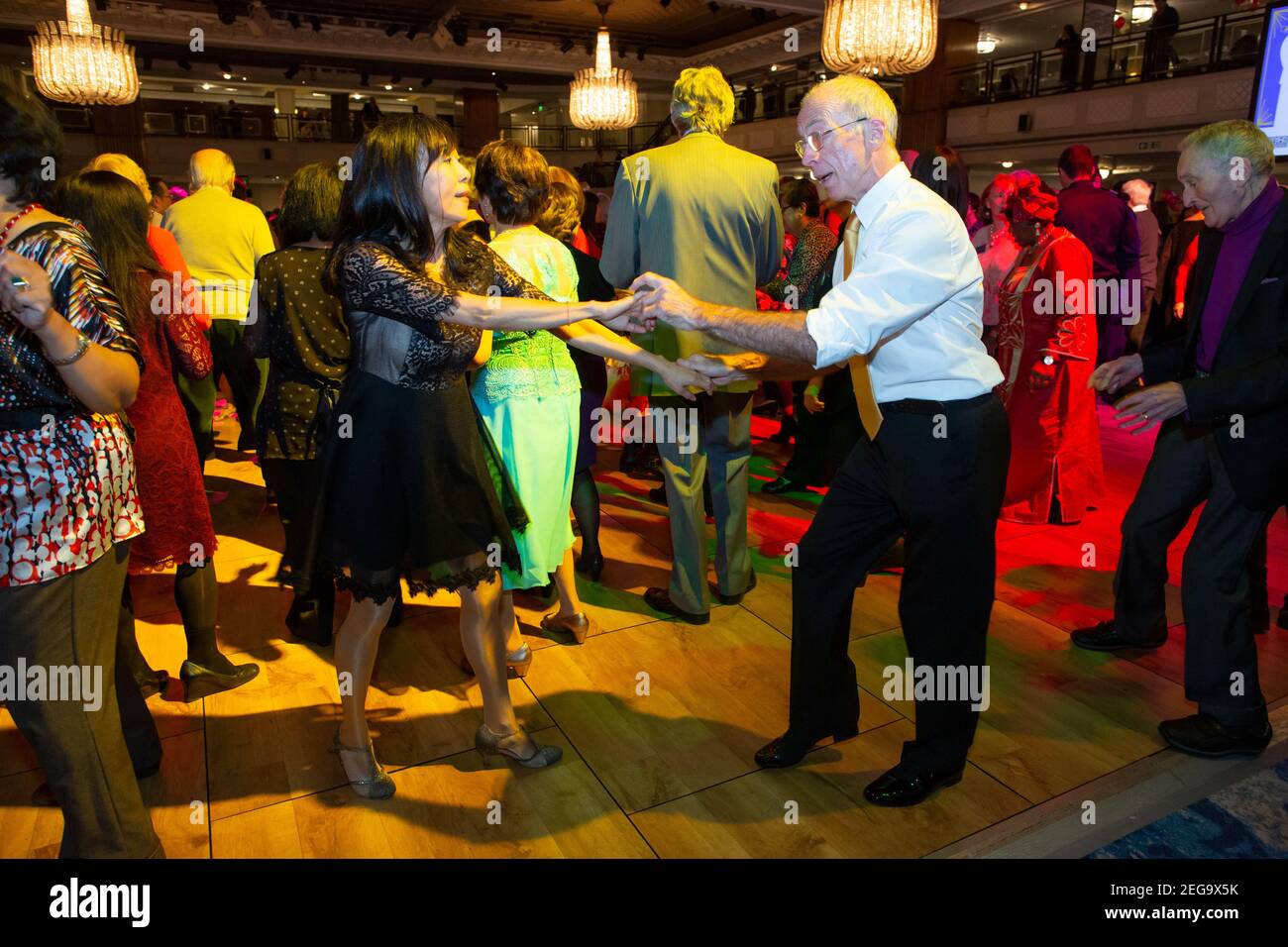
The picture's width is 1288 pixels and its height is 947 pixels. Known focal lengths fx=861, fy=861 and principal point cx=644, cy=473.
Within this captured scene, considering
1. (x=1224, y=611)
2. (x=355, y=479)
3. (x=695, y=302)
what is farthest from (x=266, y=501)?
(x=1224, y=611)

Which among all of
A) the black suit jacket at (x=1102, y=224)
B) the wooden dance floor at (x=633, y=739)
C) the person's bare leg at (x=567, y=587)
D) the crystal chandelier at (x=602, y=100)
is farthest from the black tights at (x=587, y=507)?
the crystal chandelier at (x=602, y=100)

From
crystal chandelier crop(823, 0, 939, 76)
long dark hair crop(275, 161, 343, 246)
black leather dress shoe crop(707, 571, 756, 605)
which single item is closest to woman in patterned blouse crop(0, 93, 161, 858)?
long dark hair crop(275, 161, 343, 246)

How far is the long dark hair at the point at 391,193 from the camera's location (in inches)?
74.6

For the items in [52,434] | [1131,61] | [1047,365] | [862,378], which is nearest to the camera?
[52,434]

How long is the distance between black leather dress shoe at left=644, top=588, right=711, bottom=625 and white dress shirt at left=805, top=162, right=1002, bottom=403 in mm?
1440

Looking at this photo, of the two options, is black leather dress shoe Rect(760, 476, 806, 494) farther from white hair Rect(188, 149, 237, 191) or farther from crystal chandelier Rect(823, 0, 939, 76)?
crystal chandelier Rect(823, 0, 939, 76)

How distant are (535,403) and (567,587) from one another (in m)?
0.77

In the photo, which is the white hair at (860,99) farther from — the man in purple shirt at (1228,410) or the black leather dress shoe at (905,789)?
the black leather dress shoe at (905,789)

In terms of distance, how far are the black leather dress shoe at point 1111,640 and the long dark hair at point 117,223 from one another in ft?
10.3

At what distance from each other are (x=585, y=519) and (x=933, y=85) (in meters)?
12.0

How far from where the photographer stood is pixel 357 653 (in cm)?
209

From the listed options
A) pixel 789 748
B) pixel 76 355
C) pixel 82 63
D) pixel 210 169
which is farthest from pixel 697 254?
pixel 82 63

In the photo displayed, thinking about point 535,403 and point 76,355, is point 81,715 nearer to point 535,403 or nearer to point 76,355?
point 76,355
